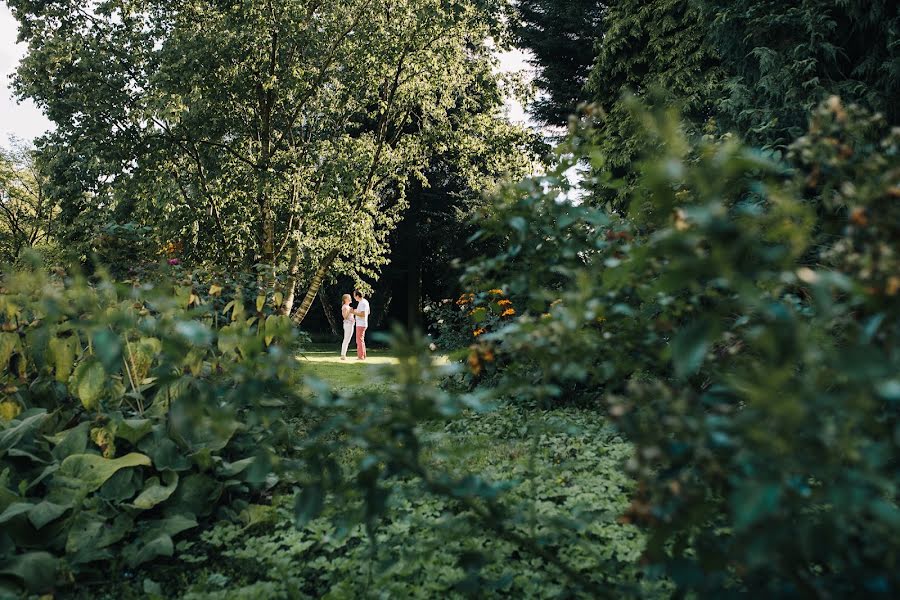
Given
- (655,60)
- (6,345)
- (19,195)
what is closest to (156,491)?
(6,345)

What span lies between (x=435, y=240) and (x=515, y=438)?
16911 millimetres

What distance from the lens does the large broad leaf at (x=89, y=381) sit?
2752mm

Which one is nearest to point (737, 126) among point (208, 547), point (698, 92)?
point (698, 92)

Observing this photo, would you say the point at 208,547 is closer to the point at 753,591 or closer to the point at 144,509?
the point at 144,509

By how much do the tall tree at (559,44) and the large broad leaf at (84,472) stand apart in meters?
16.7

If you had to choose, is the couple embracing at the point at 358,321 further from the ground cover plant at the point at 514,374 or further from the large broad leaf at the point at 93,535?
the large broad leaf at the point at 93,535

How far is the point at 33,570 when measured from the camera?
2.23 metres

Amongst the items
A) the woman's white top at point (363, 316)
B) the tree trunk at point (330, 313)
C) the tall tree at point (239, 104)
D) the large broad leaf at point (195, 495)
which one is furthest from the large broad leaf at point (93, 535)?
the tree trunk at point (330, 313)

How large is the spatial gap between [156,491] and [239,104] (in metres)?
10.3

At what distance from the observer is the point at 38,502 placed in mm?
2559

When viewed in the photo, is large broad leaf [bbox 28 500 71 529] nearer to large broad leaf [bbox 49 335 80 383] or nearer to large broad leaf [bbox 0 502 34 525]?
large broad leaf [bbox 0 502 34 525]

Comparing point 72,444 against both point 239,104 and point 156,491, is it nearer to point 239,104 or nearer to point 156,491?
point 156,491

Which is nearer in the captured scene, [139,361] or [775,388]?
[775,388]

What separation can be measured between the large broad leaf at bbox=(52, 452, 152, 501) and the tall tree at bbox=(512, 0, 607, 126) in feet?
54.8
